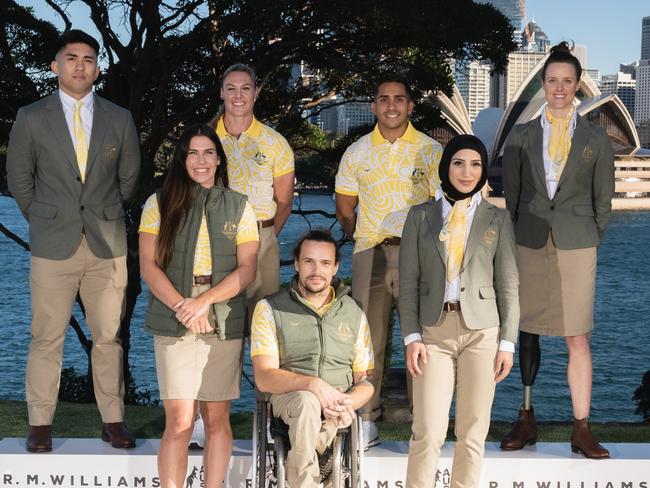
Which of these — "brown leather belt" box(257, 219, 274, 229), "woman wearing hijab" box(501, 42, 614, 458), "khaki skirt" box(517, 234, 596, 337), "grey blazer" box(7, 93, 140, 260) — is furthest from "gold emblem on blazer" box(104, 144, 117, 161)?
"khaki skirt" box(517, 234, 596, 337)

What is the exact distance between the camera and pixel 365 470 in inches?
139

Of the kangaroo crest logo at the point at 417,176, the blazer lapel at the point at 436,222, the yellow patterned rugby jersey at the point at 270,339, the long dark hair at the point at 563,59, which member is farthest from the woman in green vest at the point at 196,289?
the long dark hair at the point at 563,59

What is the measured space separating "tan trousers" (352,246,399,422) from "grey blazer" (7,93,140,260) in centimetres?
102

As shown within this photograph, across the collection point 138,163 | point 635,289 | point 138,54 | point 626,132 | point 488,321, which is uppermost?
point 626,132

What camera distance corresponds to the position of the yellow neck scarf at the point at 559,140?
11.5 feet

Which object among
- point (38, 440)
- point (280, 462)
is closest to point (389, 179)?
point (280, 462)

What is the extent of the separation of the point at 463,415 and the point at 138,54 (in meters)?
5.86

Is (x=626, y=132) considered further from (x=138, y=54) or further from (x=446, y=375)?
(x=446, y=375)

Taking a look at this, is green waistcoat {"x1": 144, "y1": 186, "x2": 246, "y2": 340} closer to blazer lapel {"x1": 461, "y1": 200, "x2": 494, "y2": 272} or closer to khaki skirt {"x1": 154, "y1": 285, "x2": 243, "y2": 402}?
khaki skirt {"x1": 154, "y1": 285, "x2": 243, "y2": 402}

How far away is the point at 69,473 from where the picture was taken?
11.6ft

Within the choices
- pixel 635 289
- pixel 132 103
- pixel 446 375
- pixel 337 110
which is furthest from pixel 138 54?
pixel 635 289

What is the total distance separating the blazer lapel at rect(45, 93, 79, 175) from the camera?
3414 mm

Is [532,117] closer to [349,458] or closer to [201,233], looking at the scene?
[201,233]

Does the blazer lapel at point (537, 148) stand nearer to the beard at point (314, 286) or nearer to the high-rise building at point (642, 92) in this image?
the beard at point (314, 286)
